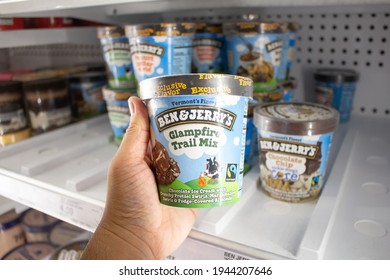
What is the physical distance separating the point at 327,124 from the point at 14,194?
908mm

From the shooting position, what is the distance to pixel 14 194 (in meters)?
1.06

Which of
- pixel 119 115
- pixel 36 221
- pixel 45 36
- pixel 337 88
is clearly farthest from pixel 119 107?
pixel 337 88

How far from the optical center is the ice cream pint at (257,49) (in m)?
1.01

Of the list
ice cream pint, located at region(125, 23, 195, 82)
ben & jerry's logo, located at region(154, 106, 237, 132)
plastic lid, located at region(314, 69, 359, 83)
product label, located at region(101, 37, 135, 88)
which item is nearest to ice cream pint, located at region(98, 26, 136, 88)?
product label, located at region(101, 37, 135, 88)

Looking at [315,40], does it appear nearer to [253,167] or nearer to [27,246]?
[253,167]

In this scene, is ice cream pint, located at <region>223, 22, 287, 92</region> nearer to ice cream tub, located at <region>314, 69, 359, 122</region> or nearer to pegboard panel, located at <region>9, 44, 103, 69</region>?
ice cream tub, located at <region>314, 69, 359, 122</region>

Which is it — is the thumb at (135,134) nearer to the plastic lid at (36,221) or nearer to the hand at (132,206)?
the hand at (132,206)

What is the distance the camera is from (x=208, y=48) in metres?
1.13

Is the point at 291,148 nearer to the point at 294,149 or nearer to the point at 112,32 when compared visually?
the point at 294,149

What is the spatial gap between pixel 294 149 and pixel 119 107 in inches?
25.1

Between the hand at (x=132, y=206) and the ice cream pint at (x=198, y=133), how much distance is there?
1.6 inches

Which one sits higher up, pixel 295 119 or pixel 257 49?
pixel 257 49

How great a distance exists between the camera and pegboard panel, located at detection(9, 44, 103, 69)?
194cm
